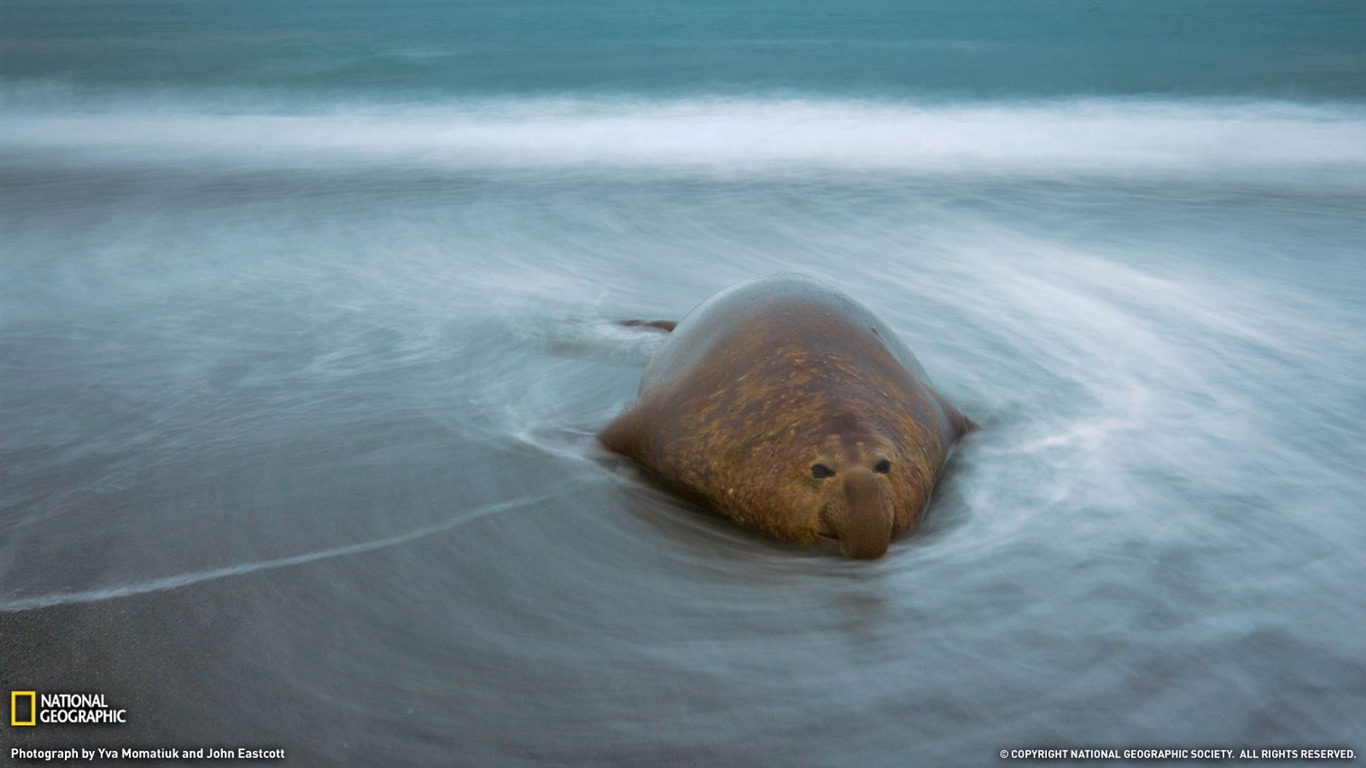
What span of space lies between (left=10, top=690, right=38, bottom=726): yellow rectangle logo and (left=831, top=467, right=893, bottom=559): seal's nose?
211 cm

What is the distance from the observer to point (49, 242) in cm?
884

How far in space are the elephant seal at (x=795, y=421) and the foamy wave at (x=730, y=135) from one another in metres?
9.04

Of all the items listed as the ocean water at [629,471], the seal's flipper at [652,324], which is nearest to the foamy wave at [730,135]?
the ocean water at [629,471]

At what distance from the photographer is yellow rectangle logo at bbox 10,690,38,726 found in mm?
2555

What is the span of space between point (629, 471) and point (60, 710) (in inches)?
76.3

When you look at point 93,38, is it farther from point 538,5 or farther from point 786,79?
point 786,79

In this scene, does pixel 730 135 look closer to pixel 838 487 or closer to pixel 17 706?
pixel 838 487

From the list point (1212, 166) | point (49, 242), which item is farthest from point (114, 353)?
point (1212, 166)

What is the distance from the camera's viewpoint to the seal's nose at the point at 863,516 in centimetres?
325

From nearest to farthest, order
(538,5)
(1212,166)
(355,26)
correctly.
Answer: (1212,166)
(355,26)
(538,5)

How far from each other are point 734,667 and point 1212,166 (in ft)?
39.5

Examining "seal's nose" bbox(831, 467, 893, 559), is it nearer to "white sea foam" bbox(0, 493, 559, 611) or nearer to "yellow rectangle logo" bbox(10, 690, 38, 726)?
"white sea foam" bbox(0, 493, 559, 611)

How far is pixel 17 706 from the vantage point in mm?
2611

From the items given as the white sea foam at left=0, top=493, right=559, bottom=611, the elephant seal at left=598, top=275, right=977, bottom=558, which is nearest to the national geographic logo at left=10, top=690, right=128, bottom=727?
the white sea foam at left=0, top=493, right=559, bottom=611
